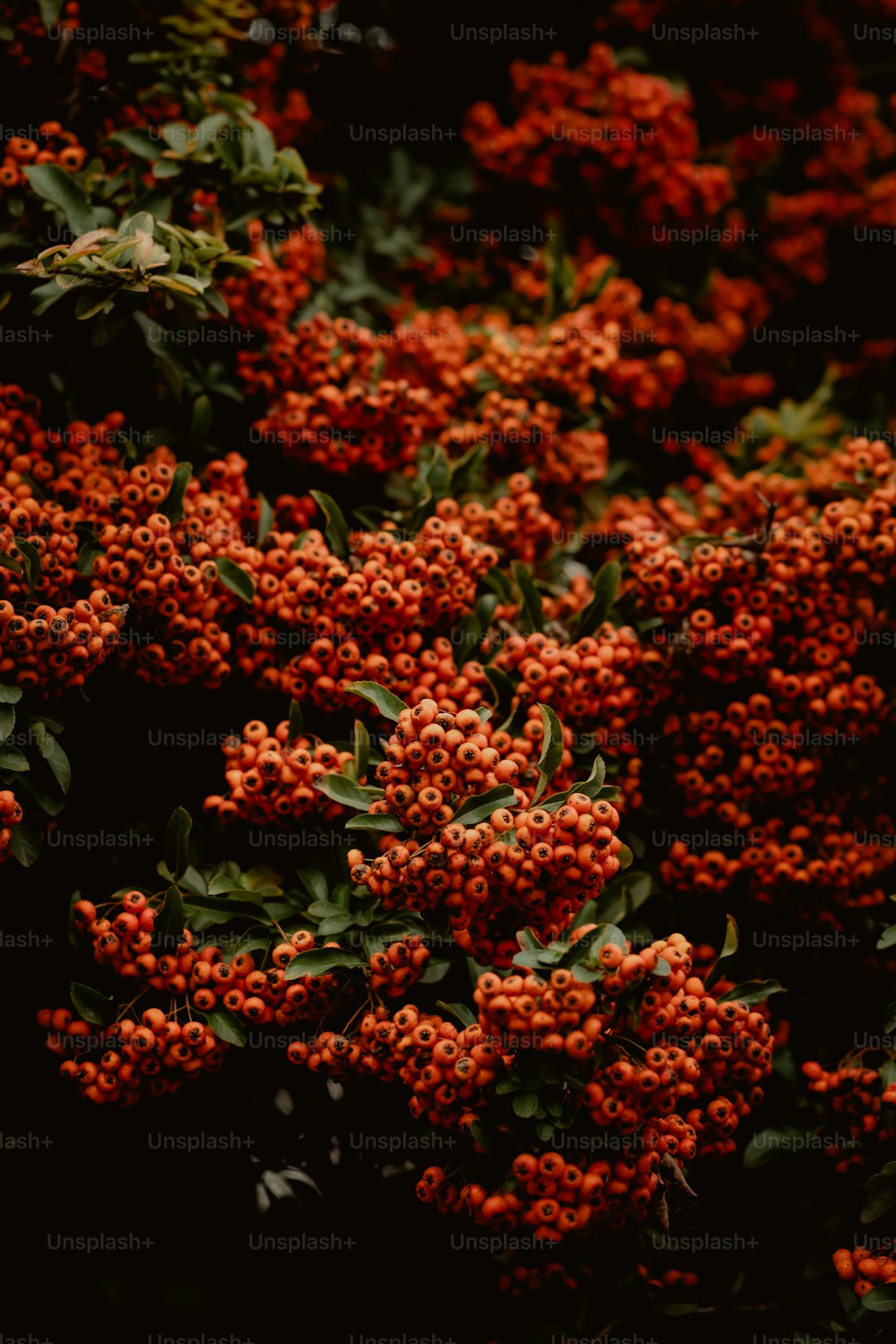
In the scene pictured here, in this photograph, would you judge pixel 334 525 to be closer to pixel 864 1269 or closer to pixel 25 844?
pixel 25 844

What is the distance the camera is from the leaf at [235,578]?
13.8ft

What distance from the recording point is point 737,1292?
4359mm

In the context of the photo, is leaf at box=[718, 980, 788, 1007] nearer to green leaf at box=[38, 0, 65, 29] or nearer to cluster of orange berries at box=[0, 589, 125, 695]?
cluster of orange berries at box=[0, 589, 125, 695]

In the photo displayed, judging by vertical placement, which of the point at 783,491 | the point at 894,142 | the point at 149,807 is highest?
the point at 894,142

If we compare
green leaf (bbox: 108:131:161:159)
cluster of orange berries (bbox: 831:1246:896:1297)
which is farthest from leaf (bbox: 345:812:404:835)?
green leaf (bbox: 108:131:161:159)

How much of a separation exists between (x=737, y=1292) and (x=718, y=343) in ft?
18.4

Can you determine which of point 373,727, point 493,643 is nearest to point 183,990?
point 373,727

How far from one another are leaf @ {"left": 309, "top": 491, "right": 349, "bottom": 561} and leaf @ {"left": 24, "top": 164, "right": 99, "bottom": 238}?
5.25 feet

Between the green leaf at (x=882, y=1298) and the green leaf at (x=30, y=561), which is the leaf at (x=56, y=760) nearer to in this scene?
the green leaf at (x=30, y=561)

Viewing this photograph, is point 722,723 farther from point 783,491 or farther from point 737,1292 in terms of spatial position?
point 737,1292

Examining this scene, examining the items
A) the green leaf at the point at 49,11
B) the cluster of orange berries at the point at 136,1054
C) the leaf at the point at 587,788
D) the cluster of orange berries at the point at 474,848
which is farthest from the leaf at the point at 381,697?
the green leaf at the point at 49,11

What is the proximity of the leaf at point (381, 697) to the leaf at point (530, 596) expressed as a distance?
999 millimetres

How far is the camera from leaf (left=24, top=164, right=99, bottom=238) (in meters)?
4.54

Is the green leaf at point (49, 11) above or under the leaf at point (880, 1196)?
above
